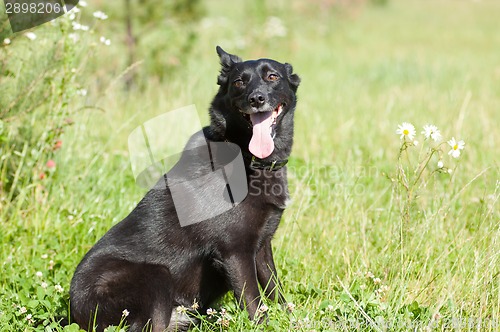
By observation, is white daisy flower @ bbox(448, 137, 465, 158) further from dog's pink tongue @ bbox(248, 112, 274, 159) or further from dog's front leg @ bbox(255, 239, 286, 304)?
dog's front leg @ bbox(255, 239, 286, 304)

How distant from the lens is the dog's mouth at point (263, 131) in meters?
3.01

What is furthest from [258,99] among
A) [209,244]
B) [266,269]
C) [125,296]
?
[125,296]

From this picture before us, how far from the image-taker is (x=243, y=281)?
2.82 metres

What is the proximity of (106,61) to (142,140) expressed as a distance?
2.24 m

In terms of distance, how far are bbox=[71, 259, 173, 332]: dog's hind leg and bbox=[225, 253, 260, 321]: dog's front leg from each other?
0.32 meters

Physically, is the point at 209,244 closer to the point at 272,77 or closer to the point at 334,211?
the point at 272,77

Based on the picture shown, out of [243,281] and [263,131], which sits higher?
[263,131]

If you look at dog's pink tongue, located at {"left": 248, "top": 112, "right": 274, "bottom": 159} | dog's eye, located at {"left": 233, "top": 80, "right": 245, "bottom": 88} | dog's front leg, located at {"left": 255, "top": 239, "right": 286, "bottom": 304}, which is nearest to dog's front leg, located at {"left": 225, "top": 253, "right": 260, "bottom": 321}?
dog's front leg, located at {"left": 255, "top": 239, "right": 286, "bottom": 304}

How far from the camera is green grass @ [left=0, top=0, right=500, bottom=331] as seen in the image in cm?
286

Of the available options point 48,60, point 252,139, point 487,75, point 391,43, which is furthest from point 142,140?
point 391,43

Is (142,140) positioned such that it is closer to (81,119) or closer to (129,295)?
(81,119)

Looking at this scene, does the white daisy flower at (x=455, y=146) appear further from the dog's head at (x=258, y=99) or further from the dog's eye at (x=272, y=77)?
the dog's eye at (x=272, y=77)

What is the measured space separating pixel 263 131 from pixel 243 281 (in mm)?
768

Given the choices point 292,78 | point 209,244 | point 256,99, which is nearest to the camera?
point 209,244
